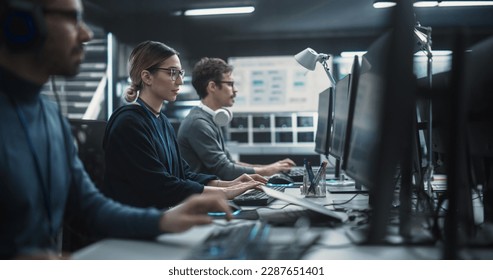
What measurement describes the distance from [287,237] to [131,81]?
1023 mm

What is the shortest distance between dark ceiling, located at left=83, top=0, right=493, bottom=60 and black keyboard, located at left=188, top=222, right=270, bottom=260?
1464 millimetres

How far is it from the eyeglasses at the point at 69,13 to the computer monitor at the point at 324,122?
132cm

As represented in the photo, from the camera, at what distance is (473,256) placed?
0.94 meters

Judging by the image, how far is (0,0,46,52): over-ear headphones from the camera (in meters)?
0.82

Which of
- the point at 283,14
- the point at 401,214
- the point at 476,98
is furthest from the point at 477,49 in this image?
the point at 283,14

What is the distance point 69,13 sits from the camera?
0.88m

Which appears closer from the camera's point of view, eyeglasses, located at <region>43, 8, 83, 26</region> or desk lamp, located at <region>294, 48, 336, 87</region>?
eyeglasses, located at <region>43, 8, 83, 26</region>

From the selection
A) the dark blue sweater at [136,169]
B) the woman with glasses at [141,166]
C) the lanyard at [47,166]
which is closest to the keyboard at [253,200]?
the woman with glasses at [141,166]

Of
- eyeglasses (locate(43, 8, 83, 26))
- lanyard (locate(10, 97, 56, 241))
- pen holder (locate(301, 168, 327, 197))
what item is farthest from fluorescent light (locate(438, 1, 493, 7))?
lanyard (locate(10, 97, 56, 241))

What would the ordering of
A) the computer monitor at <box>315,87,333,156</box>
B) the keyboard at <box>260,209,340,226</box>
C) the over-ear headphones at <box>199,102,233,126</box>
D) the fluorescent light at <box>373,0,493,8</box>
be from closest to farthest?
the fluorescent light at <box>373,0,493,8</box>
the keyboard at <box>260,209,340,226</box>
the computer monitor at <box>315,87,333,156</box>
the over-ear headphones at <box>199,102,233,126</box>

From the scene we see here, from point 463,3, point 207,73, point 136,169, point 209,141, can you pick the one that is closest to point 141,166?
point 136,169

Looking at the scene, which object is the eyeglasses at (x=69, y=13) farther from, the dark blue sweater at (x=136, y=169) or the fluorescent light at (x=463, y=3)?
the fluorescent light at (x=463, y=3)

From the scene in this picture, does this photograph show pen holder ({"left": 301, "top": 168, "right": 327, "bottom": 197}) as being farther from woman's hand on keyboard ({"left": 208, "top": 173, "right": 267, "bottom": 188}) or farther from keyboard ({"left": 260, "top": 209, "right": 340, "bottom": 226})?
keyboard ({"left": 260, "top": 209, "right": 340, "bottom": 226})
